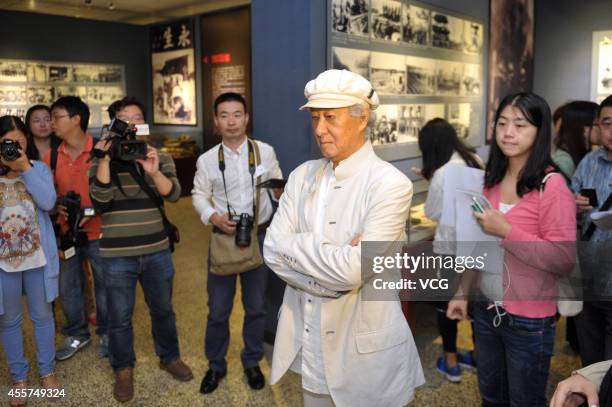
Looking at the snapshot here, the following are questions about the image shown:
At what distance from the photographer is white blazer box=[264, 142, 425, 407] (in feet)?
6.07

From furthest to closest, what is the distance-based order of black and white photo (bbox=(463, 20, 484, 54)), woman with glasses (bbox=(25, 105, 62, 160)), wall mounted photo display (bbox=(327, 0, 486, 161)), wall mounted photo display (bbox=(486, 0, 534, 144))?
wall mounted photo display (bbox=(486, 0, 534, 144)), black and white photo (bbox=(463, 20, 484, 54)), woman with glasses (bbox=(25, 105, 62, 160)), wall mounted photo display (bbox=(327, 0, 486, 161))

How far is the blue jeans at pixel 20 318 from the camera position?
10.2 ft

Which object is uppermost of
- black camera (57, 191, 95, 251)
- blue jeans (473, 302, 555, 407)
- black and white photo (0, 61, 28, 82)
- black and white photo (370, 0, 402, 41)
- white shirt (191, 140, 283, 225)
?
black and white photo (0, 61, 28, 82)

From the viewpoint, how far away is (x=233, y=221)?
10.5ft

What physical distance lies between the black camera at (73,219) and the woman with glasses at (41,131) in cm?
81

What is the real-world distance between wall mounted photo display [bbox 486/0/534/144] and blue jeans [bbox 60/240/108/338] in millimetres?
4086

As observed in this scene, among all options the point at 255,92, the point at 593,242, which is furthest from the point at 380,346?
the point at 255,92

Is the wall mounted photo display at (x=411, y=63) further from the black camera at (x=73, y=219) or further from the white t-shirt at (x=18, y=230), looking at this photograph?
the white t-shirt at (x=18, y=230)

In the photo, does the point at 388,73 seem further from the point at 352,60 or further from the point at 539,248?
the point at 539,248

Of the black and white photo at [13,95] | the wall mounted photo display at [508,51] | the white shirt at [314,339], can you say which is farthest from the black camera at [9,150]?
the black and white photo at [13,95]

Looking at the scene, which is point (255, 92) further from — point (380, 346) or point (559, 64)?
point (559, 64)

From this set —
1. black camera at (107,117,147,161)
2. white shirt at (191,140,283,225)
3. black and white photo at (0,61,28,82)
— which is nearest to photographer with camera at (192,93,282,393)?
white shirt at (191,140,283,225)

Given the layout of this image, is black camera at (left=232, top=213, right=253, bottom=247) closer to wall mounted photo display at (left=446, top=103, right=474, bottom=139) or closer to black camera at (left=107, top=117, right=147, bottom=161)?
black camera at (left=107, top=117, right=147, bottom=161)

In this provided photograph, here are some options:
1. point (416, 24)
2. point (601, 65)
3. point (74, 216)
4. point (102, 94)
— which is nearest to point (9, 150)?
point (74, 216)
